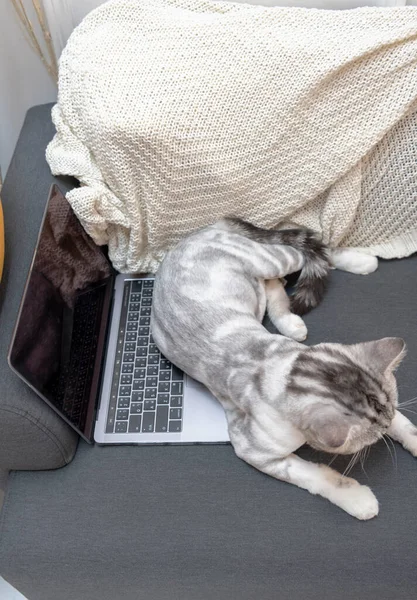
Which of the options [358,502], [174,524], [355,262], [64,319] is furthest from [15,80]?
[358,502]

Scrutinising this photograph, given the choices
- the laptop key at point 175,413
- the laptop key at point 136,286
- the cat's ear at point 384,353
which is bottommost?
the laptop key at point 175,413

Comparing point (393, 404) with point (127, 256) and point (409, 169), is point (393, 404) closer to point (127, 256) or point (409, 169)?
point (409, 169)

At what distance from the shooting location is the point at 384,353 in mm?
1016

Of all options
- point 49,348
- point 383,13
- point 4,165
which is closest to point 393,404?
point 49,348

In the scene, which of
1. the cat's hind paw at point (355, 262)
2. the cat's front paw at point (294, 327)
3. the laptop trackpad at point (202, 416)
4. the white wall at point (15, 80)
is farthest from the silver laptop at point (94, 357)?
the white wall at point (15, 80)

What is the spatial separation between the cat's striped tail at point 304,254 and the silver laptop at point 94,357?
0.29m

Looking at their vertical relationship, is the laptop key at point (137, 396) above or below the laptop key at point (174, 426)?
above

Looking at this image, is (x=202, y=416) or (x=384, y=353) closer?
(x=384, y=353)

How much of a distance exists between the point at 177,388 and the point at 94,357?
21cm

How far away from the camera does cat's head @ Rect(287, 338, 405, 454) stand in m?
0.98

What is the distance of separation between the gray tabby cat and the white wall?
829mm

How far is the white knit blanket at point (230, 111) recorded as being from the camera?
115cm

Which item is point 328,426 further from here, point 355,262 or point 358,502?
point 355,262

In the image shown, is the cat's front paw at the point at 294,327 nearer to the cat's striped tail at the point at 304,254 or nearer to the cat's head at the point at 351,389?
the cat's striped tail at the point at 304,254
